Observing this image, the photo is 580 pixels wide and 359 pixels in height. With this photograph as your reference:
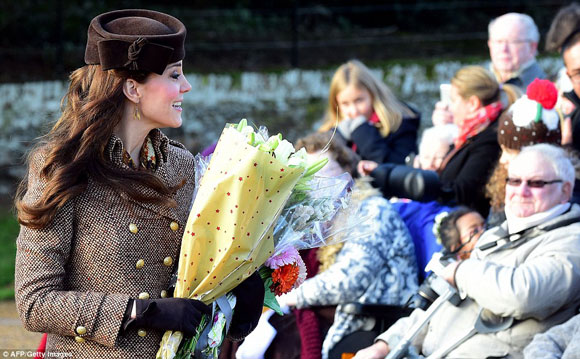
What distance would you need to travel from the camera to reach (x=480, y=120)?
5703 millimetres

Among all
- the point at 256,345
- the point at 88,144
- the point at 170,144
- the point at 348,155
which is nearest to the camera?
the point at 88,144

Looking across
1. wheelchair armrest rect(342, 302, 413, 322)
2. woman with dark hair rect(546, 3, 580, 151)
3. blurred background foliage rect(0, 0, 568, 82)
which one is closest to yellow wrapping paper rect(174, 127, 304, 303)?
wheelchair armrest rect(342, 302, 413, 322)

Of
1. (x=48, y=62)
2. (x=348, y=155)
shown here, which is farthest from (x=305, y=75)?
(x=348, y=155)

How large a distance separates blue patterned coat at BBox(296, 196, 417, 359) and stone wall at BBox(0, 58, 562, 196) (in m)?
6.63

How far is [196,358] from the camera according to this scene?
313cm

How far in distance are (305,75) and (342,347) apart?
7.73 meters

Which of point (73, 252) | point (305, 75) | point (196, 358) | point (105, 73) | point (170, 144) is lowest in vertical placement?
point (305, 75)

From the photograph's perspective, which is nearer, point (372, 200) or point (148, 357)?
point (148, 357)

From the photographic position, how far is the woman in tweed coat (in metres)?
2.92

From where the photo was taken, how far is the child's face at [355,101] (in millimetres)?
6656

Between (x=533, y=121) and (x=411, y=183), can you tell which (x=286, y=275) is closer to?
(x=533, y=121)

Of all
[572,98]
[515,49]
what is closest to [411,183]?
[572,98]

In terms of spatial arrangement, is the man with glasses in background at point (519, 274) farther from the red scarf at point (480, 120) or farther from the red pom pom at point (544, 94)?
the red scarf at point (480, 120)

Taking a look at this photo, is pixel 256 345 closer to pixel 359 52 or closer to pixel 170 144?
pixel 170 144
